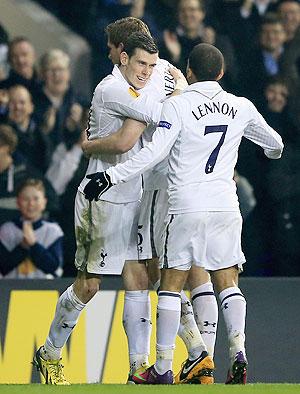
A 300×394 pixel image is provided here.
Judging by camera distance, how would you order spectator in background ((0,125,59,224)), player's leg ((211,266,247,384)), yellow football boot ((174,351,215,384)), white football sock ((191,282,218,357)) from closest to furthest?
1. player's leg ((211,266,247,384))
2. yellow football boot ((174,351,215,384))
3. white football sock ((191,282,218,357))
4. spectator in background ((0,125,59,224))

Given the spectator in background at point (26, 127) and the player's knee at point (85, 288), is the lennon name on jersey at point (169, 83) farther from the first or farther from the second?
the spectator in background at point (26, 127)

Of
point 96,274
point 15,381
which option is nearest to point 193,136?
point 96,274

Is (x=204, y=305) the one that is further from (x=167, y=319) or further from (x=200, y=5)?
(x=200, y=5)

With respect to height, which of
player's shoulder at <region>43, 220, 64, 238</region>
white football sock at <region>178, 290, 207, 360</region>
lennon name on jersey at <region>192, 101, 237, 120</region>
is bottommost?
white football sock at <region>178, 290, 207, 360</region>

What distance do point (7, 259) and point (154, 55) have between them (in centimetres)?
322

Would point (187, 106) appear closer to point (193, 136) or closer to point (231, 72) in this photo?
point (193, 136)

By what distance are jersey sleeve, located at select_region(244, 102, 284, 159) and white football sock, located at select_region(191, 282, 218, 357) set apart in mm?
877

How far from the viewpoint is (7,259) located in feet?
32.0

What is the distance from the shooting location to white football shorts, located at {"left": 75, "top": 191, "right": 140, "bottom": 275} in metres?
7.17

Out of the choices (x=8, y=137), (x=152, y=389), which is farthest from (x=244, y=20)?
(x=152, y=389)

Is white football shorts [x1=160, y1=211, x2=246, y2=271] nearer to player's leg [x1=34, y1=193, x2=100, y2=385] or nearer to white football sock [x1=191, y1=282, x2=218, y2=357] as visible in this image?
white football sock [x1=191, y1=282, x2=218, y2=357]

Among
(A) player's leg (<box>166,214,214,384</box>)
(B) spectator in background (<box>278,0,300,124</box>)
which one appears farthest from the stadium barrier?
(B) spectator in background (<box>278,0,300,124</box>)

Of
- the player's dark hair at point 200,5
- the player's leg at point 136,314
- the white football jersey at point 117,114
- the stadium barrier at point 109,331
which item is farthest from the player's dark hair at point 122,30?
the player's dark hair at point 200,5

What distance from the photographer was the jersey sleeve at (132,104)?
6969 millimetres
